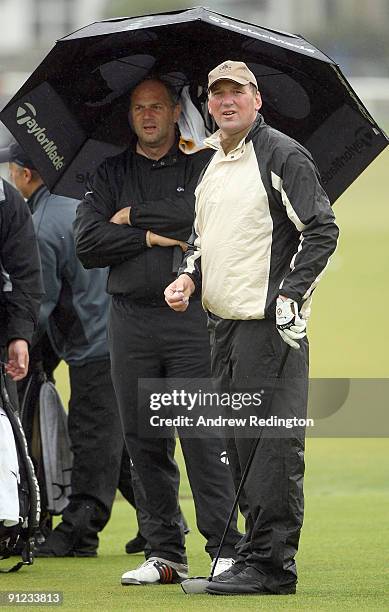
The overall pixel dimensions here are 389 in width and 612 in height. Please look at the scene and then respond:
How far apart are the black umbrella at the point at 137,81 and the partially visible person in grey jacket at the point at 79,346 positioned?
41.2 inches

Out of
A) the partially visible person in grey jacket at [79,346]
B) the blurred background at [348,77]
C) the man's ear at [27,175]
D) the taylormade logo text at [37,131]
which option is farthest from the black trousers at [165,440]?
the blurred background at [348,77]

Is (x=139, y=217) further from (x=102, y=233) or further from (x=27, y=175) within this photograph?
(x=27, y=175)

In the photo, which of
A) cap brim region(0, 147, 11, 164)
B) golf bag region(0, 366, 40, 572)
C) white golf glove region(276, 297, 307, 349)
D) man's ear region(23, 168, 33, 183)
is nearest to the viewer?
white golf glove region(276, 297, 307, 349)

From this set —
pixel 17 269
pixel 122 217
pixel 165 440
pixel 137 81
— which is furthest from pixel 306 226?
pixel 17 269

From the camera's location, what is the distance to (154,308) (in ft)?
18.1

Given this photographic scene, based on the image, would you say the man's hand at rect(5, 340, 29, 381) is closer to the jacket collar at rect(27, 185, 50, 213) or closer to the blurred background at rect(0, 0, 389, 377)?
the jacket collar at rect(27, 185, 50, 213)

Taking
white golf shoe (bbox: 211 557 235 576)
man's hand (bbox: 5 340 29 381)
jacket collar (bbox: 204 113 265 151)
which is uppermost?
jacket collar (bbox: 204 113 265 151)

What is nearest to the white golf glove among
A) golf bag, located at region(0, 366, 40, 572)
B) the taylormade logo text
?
golf bag, located at region(0, 366, 40, 572)

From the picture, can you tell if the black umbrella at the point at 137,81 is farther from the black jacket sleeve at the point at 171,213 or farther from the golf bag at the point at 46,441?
the golf bag at the point at 46,441

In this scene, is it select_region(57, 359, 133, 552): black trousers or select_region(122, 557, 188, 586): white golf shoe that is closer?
select_region(122, 557, 188, 586): white golf shoe

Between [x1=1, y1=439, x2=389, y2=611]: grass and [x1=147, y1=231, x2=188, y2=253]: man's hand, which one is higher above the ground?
[x1=147, y1=231, x2=188, y2=253]: man's hand

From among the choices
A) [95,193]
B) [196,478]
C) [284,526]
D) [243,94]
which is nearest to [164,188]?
[95,193]

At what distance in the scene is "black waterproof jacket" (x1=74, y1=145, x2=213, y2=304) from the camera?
5504mm

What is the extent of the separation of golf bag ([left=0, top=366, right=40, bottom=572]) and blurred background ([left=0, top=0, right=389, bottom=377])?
756 centimetres
